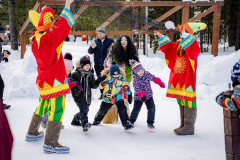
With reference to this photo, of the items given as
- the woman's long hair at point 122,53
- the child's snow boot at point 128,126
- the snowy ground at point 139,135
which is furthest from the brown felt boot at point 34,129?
the woman's long hair at point 122,53

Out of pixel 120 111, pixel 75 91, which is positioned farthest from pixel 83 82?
pixel 120 111

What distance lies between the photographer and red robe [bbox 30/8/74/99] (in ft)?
9.48

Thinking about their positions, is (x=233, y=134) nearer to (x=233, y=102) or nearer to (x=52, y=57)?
(x=233, y=102)

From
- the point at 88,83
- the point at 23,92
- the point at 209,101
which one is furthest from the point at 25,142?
the point at 209,101

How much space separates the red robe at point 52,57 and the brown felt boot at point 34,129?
439 millimetres

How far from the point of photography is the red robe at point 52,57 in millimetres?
2891

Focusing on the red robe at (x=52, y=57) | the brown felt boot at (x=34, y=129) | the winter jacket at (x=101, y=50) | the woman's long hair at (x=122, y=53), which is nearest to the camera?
the red robe at (x=52, y=57)

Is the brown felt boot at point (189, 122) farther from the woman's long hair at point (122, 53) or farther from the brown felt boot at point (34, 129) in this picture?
the brown felt boot at point (34, 129)

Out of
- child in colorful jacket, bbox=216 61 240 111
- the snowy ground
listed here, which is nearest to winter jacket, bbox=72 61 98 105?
the snowy ground

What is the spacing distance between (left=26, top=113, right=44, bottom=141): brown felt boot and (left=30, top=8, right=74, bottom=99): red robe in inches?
17.3

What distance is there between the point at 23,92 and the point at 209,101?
4.72 meters

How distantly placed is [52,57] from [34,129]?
1084 millimetres

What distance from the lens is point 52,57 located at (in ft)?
9.66

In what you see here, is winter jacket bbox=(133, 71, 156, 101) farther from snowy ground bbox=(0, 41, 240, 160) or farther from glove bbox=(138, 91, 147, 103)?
snowy ground bbox=(0, 41, 240, 160)
